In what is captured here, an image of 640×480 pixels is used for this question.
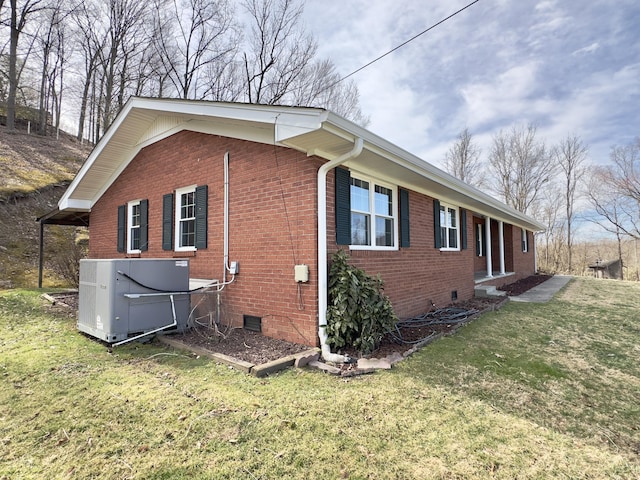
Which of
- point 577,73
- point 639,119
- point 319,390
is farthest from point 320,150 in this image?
point 639,119

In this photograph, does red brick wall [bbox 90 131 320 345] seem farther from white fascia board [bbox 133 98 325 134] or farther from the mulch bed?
white fascia board [bbox 133 98 325 134]

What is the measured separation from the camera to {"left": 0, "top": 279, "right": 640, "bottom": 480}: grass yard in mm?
2262

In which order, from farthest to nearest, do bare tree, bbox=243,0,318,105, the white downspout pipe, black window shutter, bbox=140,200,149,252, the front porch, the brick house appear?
bare tree, bbox=243,0,318,105 → the front porch → black window shutter, bbox=140,200,149,252 → the white downspout pipe → the brick house

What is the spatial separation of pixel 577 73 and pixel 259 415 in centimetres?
1500

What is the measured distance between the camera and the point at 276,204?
5.03m

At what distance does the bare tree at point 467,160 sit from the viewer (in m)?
28.3

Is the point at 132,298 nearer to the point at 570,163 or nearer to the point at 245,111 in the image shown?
the point at 245,111

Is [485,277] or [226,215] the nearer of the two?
[226,215]

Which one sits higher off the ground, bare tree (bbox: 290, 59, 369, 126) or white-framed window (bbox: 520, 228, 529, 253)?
bare tree (bbox: 290, 59, 369, 126)

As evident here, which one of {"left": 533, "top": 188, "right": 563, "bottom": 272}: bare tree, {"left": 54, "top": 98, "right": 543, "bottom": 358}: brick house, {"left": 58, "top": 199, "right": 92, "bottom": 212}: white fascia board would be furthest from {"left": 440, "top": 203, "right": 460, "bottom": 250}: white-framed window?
{"left": 533, "top": 188, "right": 563, "bottom": 272}: bare tree

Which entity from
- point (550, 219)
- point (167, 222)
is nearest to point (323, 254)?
point (167, 222)

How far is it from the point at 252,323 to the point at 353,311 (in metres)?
1.79

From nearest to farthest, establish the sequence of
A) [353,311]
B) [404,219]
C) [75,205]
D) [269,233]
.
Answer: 1. [353,311]
2. [269,233]
3. [404,219]
4. [75,205]

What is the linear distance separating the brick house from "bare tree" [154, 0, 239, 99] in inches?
465
